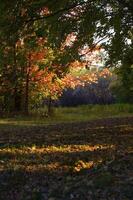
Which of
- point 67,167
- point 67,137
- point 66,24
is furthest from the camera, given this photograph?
point 67,137

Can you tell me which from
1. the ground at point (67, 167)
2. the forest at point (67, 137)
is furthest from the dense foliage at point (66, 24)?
the ground at point (67, 167)

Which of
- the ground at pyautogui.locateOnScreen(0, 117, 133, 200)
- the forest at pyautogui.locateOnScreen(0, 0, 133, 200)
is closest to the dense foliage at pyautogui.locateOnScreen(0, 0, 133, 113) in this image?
the forest at pyautogui.locateOnScreen(0, 0, 133, 200)

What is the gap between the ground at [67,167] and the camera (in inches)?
394

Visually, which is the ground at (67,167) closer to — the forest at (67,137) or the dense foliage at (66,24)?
the forest at (67,137)

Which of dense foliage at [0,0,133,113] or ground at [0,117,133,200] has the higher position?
dense foliage at [0,0,133,113]

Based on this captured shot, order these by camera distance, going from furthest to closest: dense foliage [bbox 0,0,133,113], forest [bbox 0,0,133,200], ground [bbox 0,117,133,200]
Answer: dense foliage [bbox 0,0,133,113] < forest [bbox 0,0,133,200] < ground [bbox 0,117,133,200]

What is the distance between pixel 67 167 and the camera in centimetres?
1238

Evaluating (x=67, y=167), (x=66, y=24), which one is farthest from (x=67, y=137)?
(x=67, y=167)

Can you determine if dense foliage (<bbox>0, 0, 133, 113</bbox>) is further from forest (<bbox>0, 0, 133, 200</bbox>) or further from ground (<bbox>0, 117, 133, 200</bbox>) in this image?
ground (<bbox>0, 117, 133, 200</bbox>)

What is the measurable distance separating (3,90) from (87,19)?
18.2 meters

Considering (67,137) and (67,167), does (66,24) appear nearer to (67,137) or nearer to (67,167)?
(67,137)

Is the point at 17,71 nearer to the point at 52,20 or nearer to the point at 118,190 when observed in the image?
the point at 52,20

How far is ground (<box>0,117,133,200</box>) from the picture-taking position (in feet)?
32.8

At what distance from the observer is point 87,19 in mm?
16688
